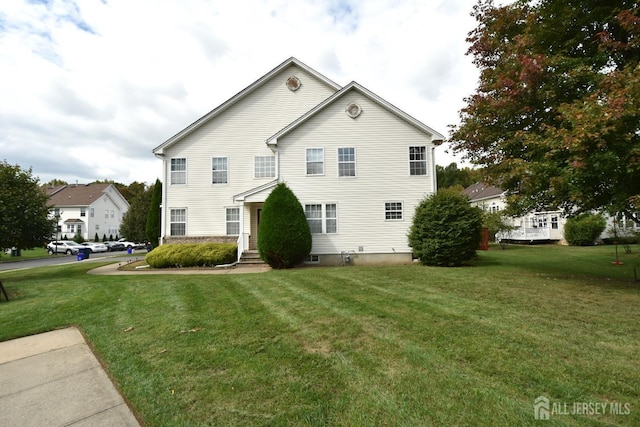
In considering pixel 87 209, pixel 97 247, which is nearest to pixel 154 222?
pixel 97 247

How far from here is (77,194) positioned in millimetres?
49188

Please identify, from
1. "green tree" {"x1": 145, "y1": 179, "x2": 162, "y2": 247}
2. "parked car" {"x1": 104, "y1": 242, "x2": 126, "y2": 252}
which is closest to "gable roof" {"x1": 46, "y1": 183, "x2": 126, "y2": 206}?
"parked car" {"x1": 104, "y1": 242, "x2": 126, "y2": 252}

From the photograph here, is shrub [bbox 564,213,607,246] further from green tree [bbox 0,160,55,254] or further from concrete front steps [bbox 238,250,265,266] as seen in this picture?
green tree [bbox 0,160,55,254]

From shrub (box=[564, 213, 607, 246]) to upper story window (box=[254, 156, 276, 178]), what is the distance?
23.7m

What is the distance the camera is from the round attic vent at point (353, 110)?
15.2 m

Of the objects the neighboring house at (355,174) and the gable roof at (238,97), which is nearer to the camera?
the neighboring house at (355,174)

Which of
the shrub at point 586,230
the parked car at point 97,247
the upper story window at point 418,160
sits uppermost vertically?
the upper story window at point 418,160

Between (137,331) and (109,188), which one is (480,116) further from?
(109,188)

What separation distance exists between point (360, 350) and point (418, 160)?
12601mm

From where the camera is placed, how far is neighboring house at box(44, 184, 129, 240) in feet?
153

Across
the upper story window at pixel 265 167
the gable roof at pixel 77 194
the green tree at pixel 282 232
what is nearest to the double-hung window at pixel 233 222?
the upper story window at pixel 265 167

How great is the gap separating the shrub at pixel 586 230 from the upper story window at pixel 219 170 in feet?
85.5

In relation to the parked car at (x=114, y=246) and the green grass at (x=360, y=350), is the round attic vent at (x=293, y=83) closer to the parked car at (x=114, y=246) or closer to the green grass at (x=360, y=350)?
the green grass at (x=360, y=350)

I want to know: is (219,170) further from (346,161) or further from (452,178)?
(452,178)
